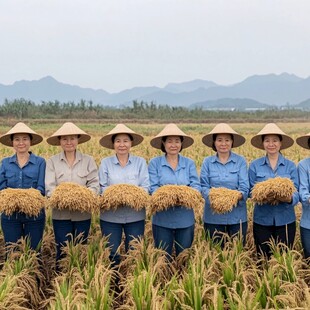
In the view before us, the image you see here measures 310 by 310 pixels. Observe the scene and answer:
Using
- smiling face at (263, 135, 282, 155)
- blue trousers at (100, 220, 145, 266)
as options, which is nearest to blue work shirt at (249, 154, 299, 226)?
smiling face at (263, 135, 282, 155)

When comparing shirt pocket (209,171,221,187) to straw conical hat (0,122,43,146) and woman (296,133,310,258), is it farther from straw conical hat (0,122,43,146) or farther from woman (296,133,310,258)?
straw conical hat (0,122,43,146)

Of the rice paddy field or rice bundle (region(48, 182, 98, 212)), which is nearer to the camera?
the rice paddy field

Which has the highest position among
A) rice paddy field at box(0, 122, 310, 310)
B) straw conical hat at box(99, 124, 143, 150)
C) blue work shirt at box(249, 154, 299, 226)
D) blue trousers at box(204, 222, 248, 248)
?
straw conical hat at box(99, 124, 143, 150)

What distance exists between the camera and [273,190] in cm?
433

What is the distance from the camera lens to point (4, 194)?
4.38m

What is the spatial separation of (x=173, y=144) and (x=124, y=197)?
79cm

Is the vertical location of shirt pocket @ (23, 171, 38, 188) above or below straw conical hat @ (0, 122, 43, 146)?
below

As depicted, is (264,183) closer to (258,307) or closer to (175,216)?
(175,216)

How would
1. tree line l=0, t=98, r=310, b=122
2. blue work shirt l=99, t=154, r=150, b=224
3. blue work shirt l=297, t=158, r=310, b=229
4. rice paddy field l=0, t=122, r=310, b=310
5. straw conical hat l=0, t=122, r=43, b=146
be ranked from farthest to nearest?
tree line l=0, t=98, r=310, b=122 < straw conical hat l=0, t=122, r=43, b=146 < blue work shirt l=99, t=154, r=150, b=224 < blue work shirt l=297, t=158, r=310, b=229 < rice paddy field l=0, t=122, r=310, b=310

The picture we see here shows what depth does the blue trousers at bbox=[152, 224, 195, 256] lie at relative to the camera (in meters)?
4.58

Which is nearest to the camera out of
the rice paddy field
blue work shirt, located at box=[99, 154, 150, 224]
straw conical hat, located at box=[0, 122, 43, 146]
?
the rice paddy field

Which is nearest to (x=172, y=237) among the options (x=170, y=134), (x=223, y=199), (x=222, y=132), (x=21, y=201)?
(x=223, y=199)

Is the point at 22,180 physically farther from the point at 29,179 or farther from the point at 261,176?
the point at 261,176

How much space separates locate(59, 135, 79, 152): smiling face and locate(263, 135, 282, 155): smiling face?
79.7 inches
